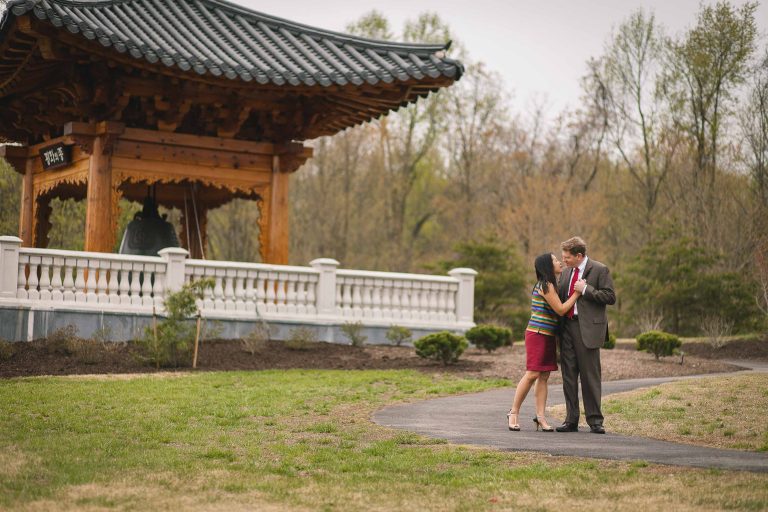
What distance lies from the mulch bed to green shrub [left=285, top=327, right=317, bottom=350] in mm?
80

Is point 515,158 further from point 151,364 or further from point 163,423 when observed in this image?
point 163,423

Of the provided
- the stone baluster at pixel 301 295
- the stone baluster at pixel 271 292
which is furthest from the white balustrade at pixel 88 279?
the stone baluster at pixel 301 295

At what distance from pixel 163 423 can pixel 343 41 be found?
1274 centimetres

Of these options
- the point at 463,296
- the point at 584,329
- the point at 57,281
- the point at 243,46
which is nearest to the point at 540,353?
the point at 584,329

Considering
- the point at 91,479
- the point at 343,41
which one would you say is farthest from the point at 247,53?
the point at 91,479

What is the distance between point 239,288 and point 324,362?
250 cm

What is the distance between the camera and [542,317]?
420 inches

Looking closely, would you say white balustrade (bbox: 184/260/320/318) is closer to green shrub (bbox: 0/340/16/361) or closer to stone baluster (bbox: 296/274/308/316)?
stone baluster (bbox: 296/274/308/316)

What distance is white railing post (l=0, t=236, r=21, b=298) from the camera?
17.0 meters

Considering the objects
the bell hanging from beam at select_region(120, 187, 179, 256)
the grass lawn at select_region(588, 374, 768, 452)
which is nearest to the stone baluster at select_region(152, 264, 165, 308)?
the bell hanging from beam at select_region(120, 187, 179, 256)

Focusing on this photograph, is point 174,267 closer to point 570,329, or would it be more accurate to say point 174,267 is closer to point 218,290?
point 218,290

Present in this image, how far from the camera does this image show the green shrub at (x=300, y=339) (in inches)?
725

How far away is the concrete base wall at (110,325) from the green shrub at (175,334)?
62 centimetres

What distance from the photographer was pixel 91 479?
24.5ft
